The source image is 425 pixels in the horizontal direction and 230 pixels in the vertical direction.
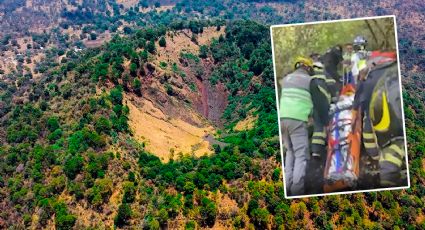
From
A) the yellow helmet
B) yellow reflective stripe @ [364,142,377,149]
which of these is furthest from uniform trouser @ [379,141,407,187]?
the yellow helmet

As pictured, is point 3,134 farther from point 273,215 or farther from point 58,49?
point 58,49

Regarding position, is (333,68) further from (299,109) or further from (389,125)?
(389,125)

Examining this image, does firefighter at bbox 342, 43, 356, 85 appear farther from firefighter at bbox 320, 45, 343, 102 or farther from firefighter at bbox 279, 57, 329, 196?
firefighter at bbox 279, 57, 329, 196

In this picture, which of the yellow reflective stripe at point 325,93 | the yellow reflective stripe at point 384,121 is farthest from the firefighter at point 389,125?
the yellow reflective stripe at point 325,93

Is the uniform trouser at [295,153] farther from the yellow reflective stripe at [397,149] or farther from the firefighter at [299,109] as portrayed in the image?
the yellow reflective stripe at [397,149]

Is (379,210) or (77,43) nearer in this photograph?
(379,210)

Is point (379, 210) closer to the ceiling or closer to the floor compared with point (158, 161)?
closer to the floor

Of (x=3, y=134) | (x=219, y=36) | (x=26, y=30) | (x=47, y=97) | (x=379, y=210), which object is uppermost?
(x=26, y=30)

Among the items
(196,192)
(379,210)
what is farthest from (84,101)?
(379,210)
